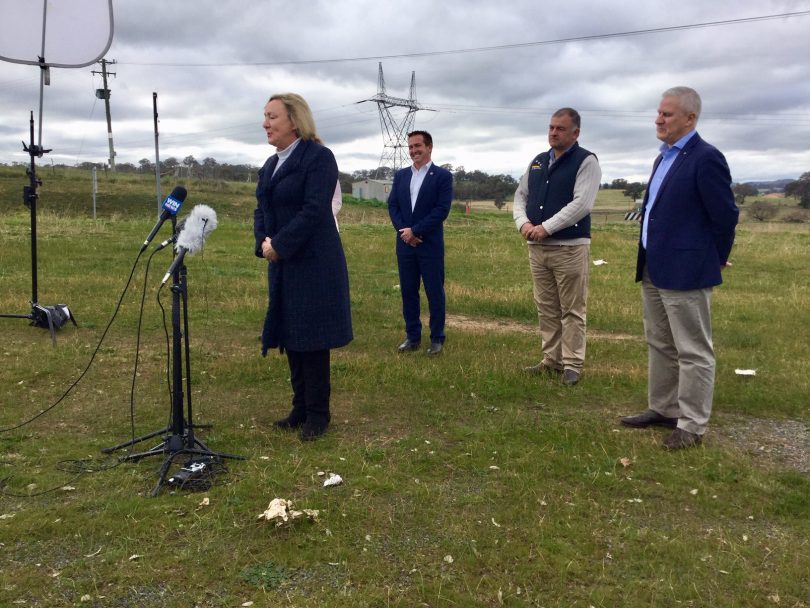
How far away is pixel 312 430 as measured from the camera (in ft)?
15.4

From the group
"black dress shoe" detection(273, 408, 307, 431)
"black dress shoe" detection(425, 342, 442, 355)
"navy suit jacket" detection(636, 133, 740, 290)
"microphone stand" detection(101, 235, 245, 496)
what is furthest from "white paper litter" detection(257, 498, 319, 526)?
"black dress shoe" detection(425, 342, 442, 355)

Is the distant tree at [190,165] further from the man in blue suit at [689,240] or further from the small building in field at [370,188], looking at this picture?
the man in blue suit at [689,240]

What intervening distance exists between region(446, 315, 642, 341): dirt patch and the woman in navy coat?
13.4ft

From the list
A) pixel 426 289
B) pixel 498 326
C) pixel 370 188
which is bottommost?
pixel 498 326

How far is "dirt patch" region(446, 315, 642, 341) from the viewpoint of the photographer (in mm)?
8343

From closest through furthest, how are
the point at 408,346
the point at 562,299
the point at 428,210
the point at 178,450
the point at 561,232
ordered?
1. the point at 178,450
2. the point at 561,232
3. the point at 562,299
4. the point at 428,210
5. the point at 408,346

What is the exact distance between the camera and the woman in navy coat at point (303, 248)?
4328 millimetres

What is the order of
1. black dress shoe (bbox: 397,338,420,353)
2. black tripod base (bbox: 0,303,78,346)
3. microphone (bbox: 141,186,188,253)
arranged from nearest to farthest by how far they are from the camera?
1. microphone (bbox: 141,186,188,253)
2. black dress shoe (bbox: 397,338,420,353)
3. black tripod base (bbox: 0,303,78,346)

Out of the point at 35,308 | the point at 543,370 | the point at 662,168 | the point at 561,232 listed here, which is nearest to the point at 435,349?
the point at 543,370

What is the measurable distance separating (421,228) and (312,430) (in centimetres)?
284

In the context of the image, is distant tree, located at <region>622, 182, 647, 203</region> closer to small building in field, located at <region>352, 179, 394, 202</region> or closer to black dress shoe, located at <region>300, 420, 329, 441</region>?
small building in field, located at <region>352, 179, 394, 202</region>

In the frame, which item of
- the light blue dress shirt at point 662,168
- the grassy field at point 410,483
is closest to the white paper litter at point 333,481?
the grassy field at point 410,483

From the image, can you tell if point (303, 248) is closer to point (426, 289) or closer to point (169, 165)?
point (426, 289)

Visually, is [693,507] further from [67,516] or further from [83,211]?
[83,211]
